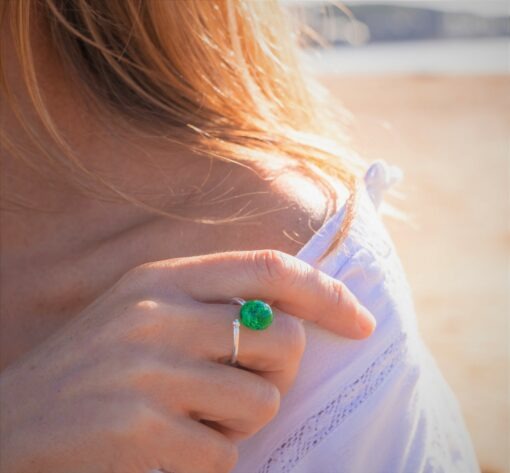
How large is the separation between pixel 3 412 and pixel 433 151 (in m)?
11.8

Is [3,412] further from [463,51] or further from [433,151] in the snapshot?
[463,51]

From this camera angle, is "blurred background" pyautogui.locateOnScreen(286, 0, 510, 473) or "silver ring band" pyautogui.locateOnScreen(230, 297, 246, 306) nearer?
"silver ring band" pyautogui.locateOnScreen(230, 297, 246, 306)

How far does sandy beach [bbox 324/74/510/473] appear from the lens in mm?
4992

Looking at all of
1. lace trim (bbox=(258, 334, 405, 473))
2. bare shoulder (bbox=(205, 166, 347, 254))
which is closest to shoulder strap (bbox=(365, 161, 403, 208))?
bare shoulder (bbox=(205, 166, 347, 254))

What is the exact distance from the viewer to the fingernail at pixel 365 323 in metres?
1.14

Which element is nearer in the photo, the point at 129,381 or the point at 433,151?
the point at 129,381

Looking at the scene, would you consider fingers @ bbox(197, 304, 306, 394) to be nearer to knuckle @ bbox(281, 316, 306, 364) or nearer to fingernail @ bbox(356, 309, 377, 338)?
knuckle @ bbox(281, 316, 306, 364)

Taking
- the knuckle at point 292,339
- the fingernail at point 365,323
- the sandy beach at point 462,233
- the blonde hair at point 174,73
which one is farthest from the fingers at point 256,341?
the sandy beach at point 462,233

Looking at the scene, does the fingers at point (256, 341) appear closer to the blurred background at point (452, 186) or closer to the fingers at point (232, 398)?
the fingers at point (232, 398)

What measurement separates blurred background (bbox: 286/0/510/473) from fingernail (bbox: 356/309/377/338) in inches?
40.9

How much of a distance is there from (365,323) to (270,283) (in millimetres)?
176

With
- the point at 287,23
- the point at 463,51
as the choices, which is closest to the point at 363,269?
the point at 287,23

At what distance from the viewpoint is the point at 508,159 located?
10742 mm

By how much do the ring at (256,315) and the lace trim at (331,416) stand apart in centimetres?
22
